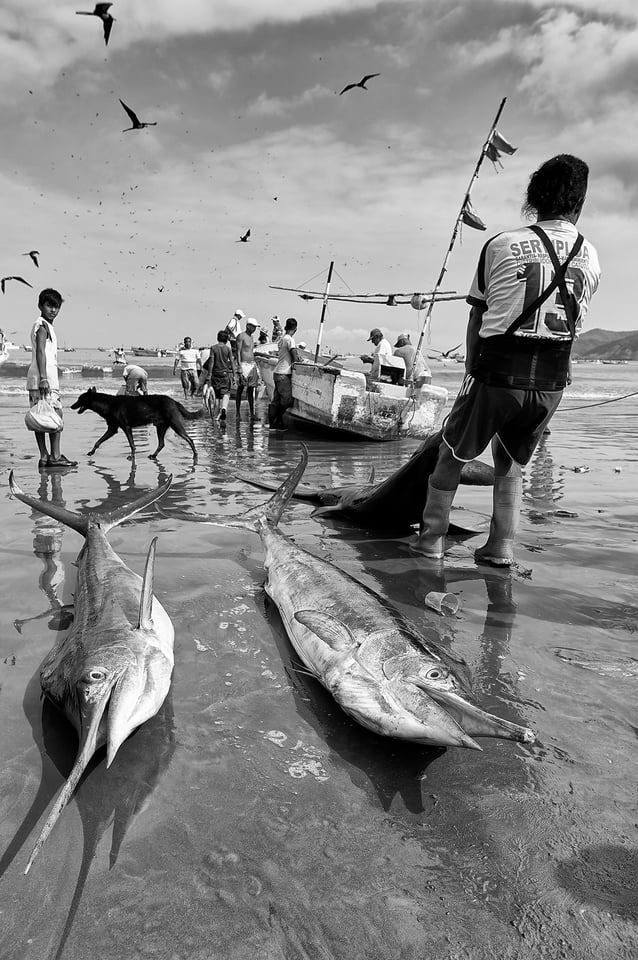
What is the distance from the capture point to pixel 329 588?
10.3 feet

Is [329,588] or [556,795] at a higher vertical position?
[329,588]

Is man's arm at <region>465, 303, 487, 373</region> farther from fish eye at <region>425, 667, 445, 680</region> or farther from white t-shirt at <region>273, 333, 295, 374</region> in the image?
white t-shirt at <region>273, 333, 295, 374</region>

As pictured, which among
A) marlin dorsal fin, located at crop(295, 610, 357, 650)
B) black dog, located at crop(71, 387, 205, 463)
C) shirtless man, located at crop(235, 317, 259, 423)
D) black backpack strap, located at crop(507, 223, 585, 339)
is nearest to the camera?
marlin dorsal fin, located at crop(295, 610, 357, 650)

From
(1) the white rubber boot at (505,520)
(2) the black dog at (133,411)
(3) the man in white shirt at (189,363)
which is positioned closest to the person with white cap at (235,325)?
(3) the man in white shirt at (189,363)

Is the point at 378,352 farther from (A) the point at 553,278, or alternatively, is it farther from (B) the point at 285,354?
(A) the point at 553,278

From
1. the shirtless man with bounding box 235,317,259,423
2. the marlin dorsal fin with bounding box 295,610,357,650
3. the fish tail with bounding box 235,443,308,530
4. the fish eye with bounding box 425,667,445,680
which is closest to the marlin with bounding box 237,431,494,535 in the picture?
the fish tail with bounding box 235,443,308,530

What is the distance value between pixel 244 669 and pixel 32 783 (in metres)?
1.03

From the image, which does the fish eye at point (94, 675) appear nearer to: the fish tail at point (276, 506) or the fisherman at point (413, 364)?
the fish tail at point (276, 506)

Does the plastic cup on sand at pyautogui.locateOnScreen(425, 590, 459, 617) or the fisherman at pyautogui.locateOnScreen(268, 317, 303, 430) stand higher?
the fisherman at pyautogui.locateOnScreen(268, 317, 303, 430)

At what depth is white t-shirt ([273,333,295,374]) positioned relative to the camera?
14.0 m

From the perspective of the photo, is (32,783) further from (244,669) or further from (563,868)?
(563,868)

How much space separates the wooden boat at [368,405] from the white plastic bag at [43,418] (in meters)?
5.79

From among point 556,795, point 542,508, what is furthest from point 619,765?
point 542,508

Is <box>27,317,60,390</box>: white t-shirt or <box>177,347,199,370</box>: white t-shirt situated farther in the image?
<box>177,347,199,370</box>: white t-shirt
